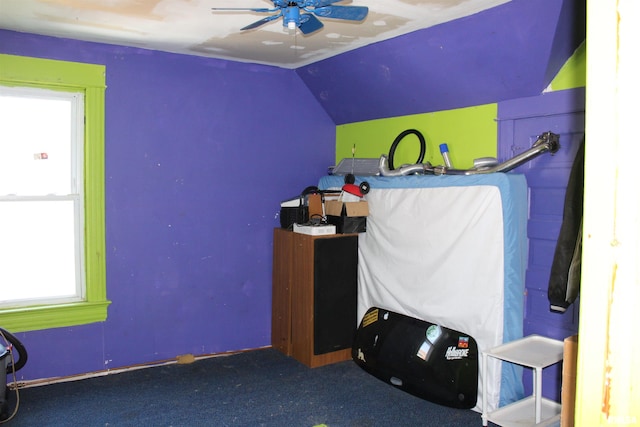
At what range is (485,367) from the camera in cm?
295

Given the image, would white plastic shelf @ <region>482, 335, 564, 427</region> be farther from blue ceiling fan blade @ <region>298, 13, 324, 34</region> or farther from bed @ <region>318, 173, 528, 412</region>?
blue ceiling fan blade @ <region>298, 13, 324, 34</region>

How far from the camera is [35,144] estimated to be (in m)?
3.62

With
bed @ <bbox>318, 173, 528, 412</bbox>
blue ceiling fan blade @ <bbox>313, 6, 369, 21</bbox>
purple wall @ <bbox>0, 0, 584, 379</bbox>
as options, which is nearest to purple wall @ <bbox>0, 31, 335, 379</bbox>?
purple wall @ <bbox>0, 0, 584, 379</bbox>

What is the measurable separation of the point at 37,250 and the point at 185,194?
1123 millimetres

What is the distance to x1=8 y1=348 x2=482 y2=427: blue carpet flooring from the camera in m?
3.12

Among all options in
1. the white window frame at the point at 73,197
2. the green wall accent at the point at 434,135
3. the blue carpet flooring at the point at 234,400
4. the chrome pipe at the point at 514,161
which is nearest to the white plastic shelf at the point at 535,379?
the blue carpet flooring at the point at 234,400

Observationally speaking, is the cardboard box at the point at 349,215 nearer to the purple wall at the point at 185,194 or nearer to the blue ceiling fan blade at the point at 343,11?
the purple wall at the point at 185,194

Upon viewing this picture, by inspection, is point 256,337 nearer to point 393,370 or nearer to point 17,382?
point 393,370

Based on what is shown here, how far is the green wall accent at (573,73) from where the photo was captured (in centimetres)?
295

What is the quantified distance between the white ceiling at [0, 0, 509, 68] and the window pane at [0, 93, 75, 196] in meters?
0.50

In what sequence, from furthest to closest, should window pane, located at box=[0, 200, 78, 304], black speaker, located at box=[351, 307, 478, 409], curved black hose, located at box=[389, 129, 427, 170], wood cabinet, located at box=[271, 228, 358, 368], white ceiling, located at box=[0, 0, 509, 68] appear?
wood cabinet, located at box=[271, 228, 358, 368], curved black hose, located at box=[389, 129, 427, 170], window pane, located at box=[0, 200, 78, 304], black speaker, located at box=[351, 307, 478, 409], white ceiling, located at box=[0, 0, 509, 68]

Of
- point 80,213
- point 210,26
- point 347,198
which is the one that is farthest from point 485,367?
point 80,213

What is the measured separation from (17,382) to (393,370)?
2.60m

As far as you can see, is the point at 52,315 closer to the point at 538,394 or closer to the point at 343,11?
the point at 343,11
